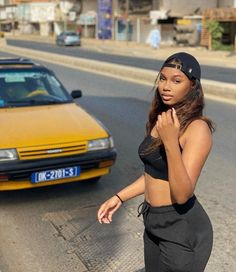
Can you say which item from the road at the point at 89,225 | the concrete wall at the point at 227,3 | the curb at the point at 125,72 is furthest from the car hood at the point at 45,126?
the concrete wall at the point at 227,3

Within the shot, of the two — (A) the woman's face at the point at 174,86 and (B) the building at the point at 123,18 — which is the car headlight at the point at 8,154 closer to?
(A) the woman's face at the point at 174,86

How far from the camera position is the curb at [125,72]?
43.8 feet

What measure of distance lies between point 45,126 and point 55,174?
66cm

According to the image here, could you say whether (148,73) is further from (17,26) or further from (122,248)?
(17,26)

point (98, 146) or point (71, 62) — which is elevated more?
point (98, 146)

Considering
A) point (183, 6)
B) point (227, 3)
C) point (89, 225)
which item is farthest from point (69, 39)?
point (89, 225)

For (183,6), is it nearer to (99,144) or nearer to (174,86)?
(99,144)

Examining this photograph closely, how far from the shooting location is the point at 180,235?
7.13 ft

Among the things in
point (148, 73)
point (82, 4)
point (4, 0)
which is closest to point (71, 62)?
point (148, 73)

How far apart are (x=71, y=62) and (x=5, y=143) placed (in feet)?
63.9

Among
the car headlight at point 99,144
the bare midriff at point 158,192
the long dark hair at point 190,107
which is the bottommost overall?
the car headlight at point 99,144

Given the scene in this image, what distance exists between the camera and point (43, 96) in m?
6.37

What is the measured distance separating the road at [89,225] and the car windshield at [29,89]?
1272mm

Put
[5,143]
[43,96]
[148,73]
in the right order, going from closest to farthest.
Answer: [5,143] → [43,96] → [148,73]
